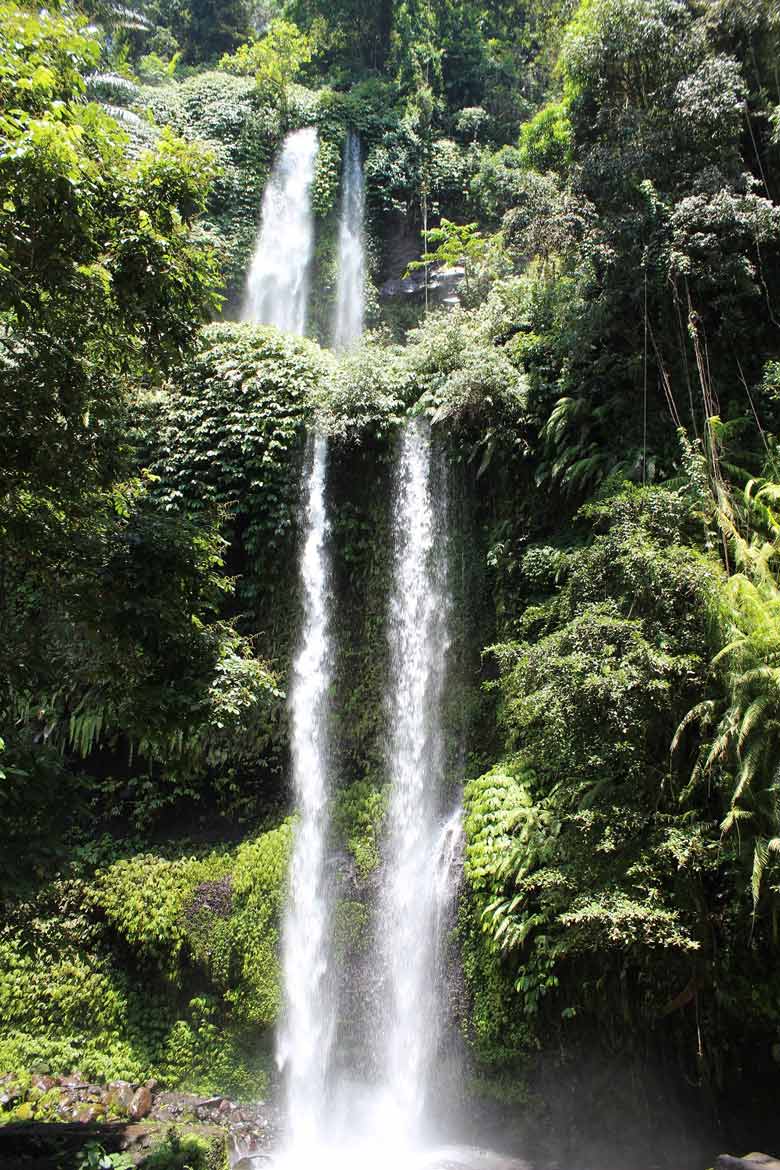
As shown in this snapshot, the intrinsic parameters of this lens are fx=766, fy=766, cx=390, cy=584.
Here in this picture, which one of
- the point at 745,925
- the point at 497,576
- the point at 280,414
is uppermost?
the point at 280,414

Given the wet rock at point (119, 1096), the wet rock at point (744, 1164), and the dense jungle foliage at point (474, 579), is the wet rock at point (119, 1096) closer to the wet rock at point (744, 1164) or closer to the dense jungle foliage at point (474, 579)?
the dense jungle foliage at point (474, 579)

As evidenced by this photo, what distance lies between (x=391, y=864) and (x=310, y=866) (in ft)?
3.27

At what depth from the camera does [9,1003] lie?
7969 mm

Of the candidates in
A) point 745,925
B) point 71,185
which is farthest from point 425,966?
point 71,185

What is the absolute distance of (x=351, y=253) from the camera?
18.6 m

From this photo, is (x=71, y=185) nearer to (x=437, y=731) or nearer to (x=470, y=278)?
(x=437, y=731)

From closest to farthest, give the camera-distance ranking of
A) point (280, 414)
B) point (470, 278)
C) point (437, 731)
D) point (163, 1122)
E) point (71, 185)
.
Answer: point (71, 185) → point (163, 1122) → point (437, 731) → point (280, 414) → point (470, 278)

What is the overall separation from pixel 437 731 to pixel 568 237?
627cm

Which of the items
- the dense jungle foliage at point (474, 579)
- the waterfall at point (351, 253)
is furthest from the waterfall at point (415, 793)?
the waterfall at point (351, 253)

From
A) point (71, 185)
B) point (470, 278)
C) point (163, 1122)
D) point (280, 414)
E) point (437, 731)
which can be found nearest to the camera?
point (71, 185)

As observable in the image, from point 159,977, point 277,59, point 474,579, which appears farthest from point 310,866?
point 277,59

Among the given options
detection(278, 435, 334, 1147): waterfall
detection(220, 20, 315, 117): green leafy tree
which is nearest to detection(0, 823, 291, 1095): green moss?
detection(278, 435, 334, 1147): waterfall

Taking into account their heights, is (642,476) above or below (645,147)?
below

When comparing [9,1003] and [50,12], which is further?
[9,1003]
